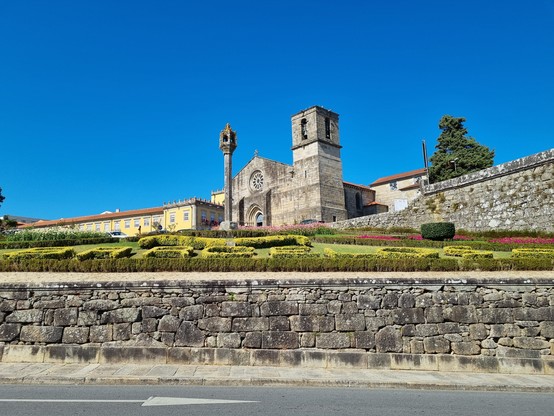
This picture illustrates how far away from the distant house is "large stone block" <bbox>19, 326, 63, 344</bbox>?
46.7 metres

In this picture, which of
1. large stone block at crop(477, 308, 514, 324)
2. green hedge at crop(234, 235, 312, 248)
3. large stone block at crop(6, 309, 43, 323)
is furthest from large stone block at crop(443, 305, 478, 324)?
green hedge at crop(234, 235, 312, 248)

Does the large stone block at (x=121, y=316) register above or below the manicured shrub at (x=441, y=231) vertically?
below

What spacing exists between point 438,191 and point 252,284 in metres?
22.1

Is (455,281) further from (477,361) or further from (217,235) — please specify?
(217,235)

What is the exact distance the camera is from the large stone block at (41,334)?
8.59 meters

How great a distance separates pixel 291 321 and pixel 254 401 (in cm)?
276

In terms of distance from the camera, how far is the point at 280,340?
8.53 m

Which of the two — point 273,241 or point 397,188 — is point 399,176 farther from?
point 273,241

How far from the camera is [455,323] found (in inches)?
345

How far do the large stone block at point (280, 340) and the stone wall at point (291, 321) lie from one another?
0.02 m

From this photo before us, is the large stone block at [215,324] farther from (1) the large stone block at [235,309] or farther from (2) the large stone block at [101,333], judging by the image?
(2) the large stone block at [101,333]

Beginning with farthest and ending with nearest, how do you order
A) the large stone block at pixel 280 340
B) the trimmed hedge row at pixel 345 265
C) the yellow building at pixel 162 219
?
the yellow building at pixel 162 219
the trimmed hedge row at pixel 345 265
the large stone block at pixel 280 340

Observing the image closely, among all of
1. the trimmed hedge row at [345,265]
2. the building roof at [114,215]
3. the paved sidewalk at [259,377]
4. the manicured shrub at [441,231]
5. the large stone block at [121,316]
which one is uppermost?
the building roof at [114,215]

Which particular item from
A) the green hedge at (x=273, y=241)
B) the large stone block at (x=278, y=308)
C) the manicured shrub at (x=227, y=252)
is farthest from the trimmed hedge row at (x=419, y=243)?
the large stone block at (x=278, y=308)
